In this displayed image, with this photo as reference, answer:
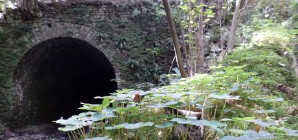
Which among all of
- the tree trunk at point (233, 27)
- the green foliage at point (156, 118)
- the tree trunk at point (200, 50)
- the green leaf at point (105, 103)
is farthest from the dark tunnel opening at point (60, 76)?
the green leaf at point (105, 103)

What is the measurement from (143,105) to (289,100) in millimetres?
1540

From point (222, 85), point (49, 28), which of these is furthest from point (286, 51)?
point (49, 28)

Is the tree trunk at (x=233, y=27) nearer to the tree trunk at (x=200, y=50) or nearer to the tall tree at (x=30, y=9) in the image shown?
the tree trunk at (x=200, y=50)

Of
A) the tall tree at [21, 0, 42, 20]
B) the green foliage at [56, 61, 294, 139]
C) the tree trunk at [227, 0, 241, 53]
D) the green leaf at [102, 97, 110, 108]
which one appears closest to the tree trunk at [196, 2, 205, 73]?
the tree trunk at [227, 0, 241, 53]

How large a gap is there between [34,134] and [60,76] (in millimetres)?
2721

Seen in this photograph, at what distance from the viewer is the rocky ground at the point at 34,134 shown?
613 cm

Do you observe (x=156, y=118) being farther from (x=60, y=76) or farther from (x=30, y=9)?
(x=60, y=76)

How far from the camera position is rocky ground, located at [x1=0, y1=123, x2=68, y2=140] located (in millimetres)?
6129

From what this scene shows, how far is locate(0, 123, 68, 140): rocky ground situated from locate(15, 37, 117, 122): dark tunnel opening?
1.53 feet

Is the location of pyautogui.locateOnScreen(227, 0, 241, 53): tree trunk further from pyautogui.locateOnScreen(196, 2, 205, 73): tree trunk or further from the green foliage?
the green foliage

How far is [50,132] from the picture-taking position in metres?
6.64

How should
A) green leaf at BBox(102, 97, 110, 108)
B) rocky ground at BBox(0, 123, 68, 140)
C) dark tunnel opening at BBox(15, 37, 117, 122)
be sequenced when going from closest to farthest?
green leaf at BBox(102, 97, 110, 108)
rocky ground at BBox(0, 123, 68, 140)
dark tunnel opening at BBox(15, 37, 117, 122)

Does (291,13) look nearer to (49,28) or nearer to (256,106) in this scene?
(256,106)

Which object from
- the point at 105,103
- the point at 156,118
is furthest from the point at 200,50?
the point at 105,103
